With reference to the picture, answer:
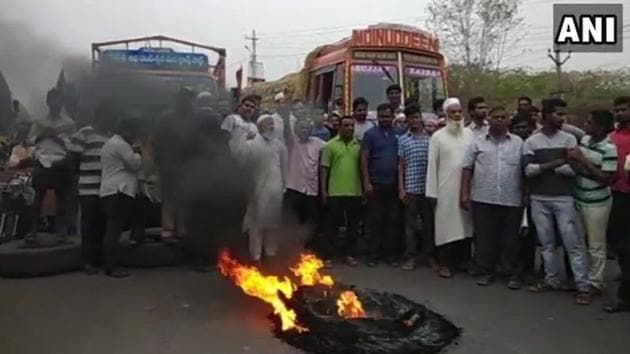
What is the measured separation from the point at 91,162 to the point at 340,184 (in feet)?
9.12

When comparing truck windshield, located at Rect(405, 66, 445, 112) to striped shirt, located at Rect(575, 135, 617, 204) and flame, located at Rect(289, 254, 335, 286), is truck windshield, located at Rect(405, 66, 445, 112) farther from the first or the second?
striped shirt, located at Rect(575, 135, 617, 204)

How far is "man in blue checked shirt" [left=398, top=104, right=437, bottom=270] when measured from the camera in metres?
7.34

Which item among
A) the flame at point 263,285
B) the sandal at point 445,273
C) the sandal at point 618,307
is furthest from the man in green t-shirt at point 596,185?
the flame at point 263,285

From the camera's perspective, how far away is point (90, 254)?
7312 millimetres

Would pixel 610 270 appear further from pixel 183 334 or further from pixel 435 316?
pixel 183 334

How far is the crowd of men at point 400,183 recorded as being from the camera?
6.18 m

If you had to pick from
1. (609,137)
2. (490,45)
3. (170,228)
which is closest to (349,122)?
(170,228)

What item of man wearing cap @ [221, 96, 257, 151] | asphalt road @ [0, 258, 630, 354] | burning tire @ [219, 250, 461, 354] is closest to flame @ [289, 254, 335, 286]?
burning tire @ [219, 250, 461, 354]

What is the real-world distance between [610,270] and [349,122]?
338cm

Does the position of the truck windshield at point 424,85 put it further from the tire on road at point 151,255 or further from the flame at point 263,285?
the flame at point 263,285

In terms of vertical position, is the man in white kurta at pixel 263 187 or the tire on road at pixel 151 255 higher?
the man in white kurta at pixel 263 187

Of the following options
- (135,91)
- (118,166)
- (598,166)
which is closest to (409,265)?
(598,166)

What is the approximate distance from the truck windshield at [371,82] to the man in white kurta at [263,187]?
4.12 metres

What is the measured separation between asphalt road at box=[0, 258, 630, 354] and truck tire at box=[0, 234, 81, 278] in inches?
5.7
